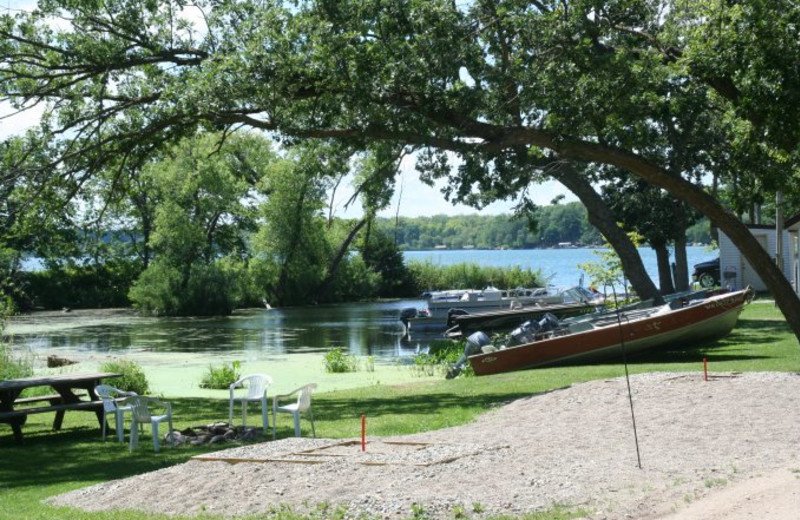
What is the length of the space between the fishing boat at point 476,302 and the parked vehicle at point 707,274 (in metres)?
6.70

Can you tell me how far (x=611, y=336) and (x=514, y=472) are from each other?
516 inches

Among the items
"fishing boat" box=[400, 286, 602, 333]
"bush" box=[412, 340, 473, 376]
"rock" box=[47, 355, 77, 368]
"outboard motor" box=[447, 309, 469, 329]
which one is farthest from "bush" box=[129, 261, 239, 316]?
"bush" box=[412, 340, 473, 376]

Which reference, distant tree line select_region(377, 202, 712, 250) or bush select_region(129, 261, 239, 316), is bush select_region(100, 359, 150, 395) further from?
distant tree line select_region(377, 202, 712, 250)

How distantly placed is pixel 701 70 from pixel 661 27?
4.03 metres

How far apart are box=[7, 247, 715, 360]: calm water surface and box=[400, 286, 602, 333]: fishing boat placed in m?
0.93

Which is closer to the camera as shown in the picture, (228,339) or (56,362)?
(56,362)

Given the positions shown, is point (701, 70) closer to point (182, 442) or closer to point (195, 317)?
point (182, 442)

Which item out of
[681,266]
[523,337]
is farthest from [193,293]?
[523,337]

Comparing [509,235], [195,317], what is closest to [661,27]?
[195,317]

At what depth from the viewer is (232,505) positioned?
9.05 meters

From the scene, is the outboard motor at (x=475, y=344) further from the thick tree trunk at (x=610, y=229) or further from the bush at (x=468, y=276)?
the bush at (x=468, y=276)

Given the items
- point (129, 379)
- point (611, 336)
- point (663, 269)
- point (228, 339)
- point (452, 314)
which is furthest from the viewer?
point (663, 269)

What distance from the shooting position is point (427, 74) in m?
17.3

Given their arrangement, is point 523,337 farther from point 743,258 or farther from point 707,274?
point 707,274
